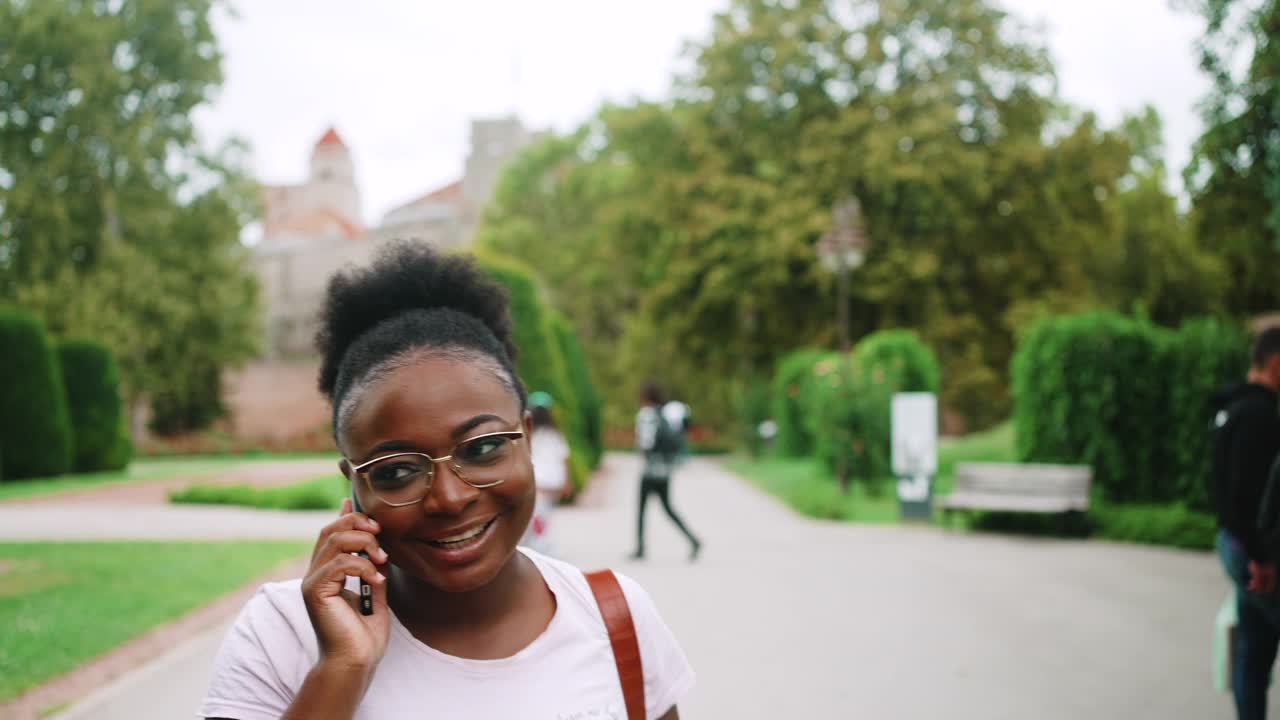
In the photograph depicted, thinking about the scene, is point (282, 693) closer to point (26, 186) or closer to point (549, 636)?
point (549, 636)

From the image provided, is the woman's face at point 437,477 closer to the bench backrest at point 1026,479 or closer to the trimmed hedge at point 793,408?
the bench backrest at point 1026,479

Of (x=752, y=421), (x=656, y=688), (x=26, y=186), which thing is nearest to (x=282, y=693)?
(x=656, y=688)

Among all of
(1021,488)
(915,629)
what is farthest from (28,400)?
(915,629)

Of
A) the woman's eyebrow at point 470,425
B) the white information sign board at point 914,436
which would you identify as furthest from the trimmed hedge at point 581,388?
the woman's eyebrow at point 470,425

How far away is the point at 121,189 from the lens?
121 feet

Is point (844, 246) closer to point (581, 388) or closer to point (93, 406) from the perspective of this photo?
point (581, 388)

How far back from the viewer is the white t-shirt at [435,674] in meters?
1.69

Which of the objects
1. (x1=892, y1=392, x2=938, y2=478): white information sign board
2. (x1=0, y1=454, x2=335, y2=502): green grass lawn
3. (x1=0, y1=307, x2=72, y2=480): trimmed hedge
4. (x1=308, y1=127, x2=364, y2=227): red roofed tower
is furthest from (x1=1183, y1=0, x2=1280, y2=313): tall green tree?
(x1=308, y1=127, x2=364, y2=227): red roofed tower

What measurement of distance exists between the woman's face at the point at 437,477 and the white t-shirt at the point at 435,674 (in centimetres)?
13

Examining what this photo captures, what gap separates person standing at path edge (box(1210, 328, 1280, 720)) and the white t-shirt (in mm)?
3470

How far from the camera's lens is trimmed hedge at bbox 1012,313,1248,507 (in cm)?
1284

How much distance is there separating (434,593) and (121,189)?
39622 mm

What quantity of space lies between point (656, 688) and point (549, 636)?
0.23 meters

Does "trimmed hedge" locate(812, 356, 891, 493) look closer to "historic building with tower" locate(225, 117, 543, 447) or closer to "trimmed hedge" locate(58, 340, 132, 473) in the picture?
"historic building with tower" locate(225, 117, 543, 447)
